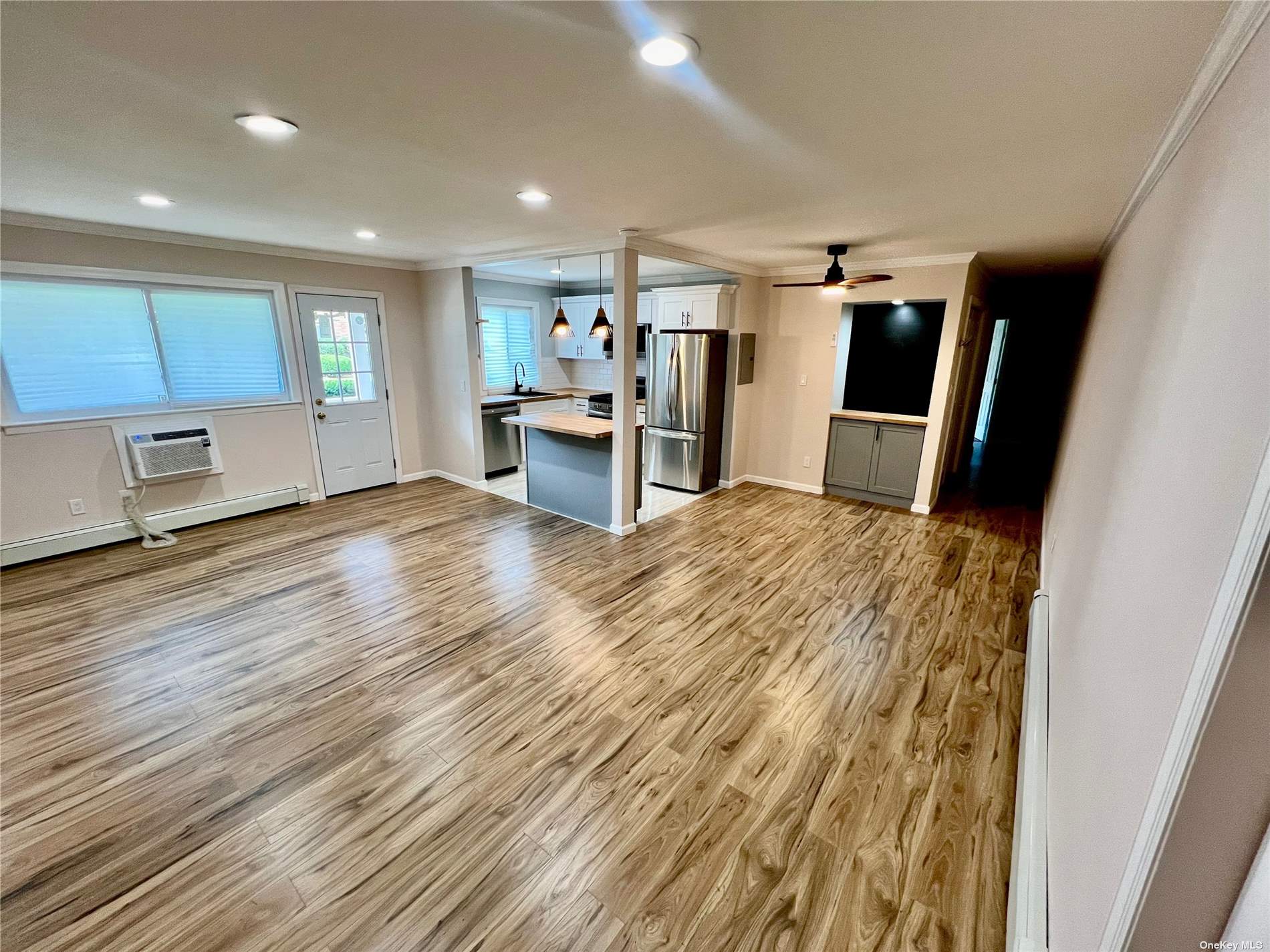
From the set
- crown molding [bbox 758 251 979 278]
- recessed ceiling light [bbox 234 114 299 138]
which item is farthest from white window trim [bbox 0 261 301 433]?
crown molding [bbox 758 251 979 278]

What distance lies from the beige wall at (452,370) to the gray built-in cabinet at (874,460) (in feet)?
12.8

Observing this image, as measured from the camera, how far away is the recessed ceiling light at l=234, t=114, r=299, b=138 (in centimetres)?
174

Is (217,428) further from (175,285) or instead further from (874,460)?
(874,460)

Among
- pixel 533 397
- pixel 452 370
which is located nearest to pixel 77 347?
pixel 452 370

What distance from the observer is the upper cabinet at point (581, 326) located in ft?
22.5

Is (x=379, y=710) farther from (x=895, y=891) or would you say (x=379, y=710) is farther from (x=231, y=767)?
(x=895, y=891)

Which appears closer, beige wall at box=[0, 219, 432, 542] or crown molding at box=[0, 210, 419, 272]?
crown molding at box=[0, 210, 419, 272]

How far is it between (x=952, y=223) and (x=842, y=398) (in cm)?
232

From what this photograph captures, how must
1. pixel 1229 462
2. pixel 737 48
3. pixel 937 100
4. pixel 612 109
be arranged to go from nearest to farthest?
1. pixel 1229 462
2. pixel 737 48
3. pixel 937 100
4. pixel 612 109

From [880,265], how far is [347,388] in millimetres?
5467

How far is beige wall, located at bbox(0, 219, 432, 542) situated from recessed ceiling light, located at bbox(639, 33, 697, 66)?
4.61m

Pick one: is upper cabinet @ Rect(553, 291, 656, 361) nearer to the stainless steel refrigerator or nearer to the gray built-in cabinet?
the stainless steel refrigerator

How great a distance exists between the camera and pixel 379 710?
2.24 m

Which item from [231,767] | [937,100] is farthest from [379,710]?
[937,100]
